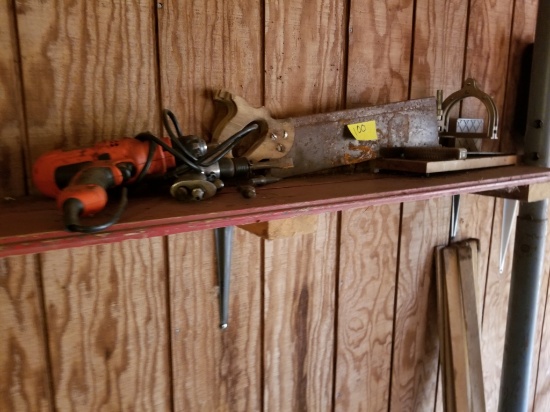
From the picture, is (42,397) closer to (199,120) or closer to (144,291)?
(144,291)

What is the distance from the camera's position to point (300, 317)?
916 mm

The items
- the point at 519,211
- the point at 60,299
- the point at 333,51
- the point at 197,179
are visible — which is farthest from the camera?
the point at 519,211

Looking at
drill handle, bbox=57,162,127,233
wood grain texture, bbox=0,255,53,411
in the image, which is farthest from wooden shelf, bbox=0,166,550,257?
wood grain texture, bbox=0,255,53,411

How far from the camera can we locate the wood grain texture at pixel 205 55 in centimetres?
70

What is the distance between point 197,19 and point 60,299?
0.51 metres

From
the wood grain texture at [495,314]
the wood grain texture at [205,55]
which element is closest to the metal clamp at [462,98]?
the wood grain texture at [495,314]

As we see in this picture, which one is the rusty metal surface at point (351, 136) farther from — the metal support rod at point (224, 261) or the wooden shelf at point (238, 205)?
the metal support rod at point (224, 261)

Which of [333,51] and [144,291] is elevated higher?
[333,51]

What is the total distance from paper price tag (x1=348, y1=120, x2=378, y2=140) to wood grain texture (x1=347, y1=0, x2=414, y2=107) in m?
0.09

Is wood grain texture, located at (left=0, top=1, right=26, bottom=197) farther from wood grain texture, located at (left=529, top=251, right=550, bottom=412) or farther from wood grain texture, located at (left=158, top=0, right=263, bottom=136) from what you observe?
wood grain texture, located at (left=529, top=251, right=550, bottom=412)

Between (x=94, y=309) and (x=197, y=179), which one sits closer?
(x=197, y=179)

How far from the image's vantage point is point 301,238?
88 centimetres

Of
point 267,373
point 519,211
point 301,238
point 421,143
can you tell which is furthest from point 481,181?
point 267,373

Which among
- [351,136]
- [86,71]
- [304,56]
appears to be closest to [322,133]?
[351,136]
